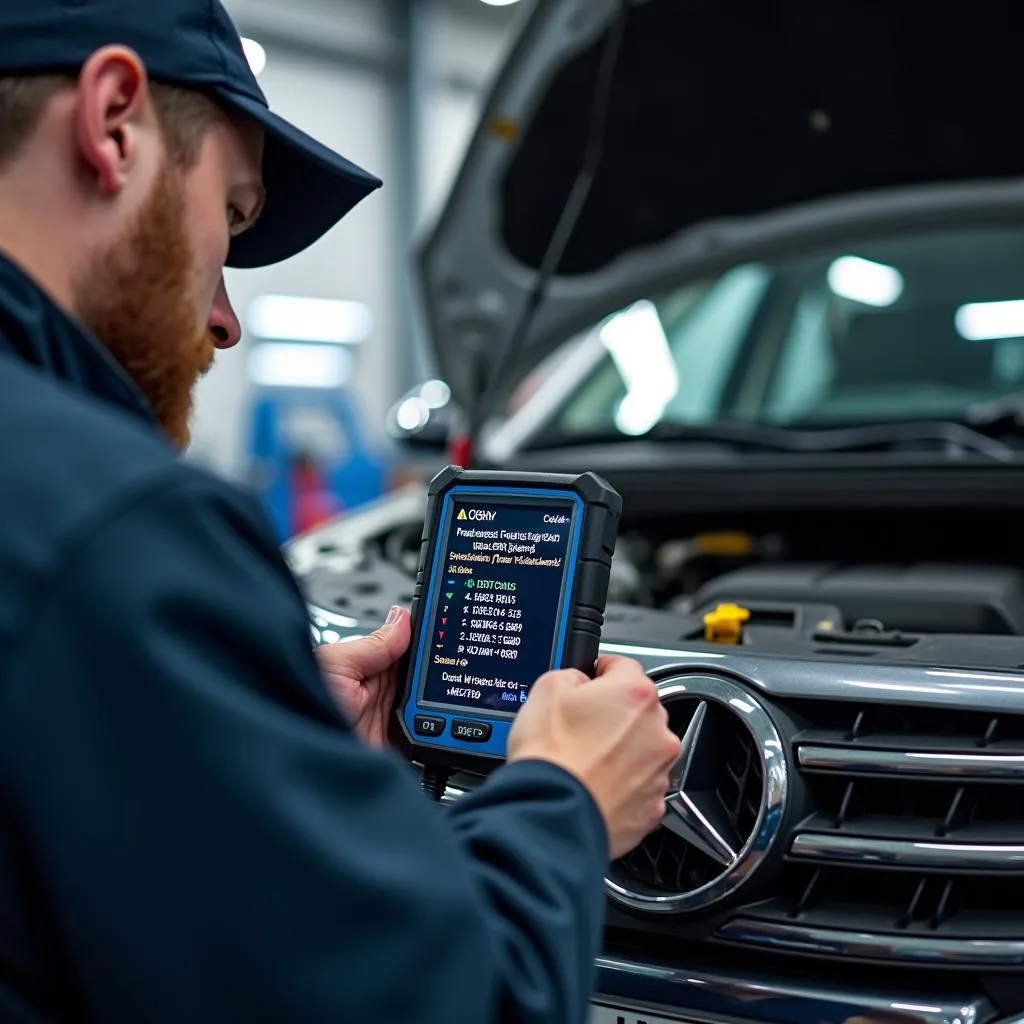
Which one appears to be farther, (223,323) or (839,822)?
(839,822)

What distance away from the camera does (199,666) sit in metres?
0.62

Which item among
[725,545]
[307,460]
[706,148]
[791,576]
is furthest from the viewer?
[307,460]

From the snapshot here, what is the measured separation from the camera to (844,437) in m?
2.33

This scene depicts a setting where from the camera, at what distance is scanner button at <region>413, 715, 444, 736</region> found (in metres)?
1.18

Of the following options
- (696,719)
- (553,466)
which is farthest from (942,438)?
(696,719)

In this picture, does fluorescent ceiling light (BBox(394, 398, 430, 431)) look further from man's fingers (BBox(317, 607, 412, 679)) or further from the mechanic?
the mechanic

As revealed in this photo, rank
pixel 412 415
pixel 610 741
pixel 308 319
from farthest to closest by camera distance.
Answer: pixel 308 319 < pixel 412 415 < pixel 610 741

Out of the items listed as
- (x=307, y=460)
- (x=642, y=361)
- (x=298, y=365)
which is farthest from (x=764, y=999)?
(x=298, y=365)

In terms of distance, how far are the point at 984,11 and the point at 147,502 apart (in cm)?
204

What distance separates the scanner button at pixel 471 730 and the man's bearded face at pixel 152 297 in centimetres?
43

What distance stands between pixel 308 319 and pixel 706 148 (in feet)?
26.4

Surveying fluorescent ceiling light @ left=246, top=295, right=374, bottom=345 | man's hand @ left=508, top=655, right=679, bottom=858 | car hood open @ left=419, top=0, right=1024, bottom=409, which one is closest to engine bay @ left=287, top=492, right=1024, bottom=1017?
man's hand @ left=508, top=655, right=679, bottom=858

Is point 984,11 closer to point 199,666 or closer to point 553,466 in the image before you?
point 553,466

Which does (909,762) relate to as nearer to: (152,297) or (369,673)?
(369,673)
